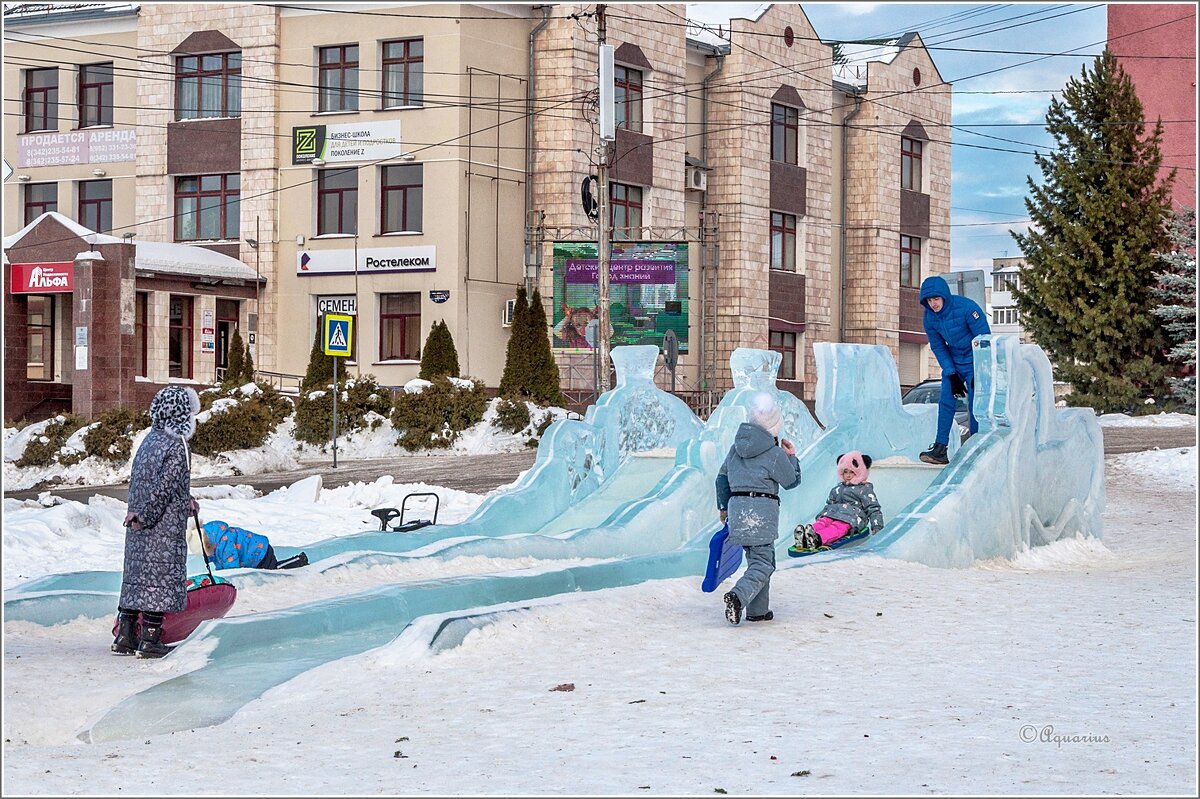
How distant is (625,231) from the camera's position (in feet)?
137

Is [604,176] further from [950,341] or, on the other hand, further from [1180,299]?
[950,341]

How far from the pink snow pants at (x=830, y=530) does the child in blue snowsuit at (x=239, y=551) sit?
4.34m

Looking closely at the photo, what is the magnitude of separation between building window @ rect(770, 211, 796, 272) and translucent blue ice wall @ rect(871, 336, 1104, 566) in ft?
101

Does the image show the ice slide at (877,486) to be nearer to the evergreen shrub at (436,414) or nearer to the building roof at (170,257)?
the evergreen shrub at (436,414)

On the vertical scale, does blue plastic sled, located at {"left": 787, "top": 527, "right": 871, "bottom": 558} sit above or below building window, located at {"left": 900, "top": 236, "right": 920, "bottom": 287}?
below

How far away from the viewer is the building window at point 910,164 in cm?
5068

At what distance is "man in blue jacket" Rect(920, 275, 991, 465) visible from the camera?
46.5ft

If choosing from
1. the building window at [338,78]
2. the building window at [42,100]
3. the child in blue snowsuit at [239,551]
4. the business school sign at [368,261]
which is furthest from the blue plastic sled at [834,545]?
the building window at [42,100]

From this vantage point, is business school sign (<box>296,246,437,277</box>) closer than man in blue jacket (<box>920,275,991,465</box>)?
No

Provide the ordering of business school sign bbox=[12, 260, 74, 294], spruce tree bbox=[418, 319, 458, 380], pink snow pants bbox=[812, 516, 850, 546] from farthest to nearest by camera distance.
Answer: business school sign bbox=[12, 260, 74, 294] < spruce tree bbox=[418, 319, 458, 380] < pink snow pants bbox=[812, 516, 850, 546]

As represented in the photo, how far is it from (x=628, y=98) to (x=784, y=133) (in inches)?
270

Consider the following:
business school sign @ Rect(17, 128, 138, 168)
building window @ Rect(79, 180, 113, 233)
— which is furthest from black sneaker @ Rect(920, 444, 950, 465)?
building window @ Rect(79, 180, 113, 233)

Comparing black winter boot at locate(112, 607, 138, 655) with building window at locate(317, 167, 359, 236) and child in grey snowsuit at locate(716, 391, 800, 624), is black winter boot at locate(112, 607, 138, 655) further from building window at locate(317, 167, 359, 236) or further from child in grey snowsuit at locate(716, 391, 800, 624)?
building window at locate(317, 167, 359, 236)

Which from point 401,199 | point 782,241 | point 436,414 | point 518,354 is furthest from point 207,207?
point 782,241
